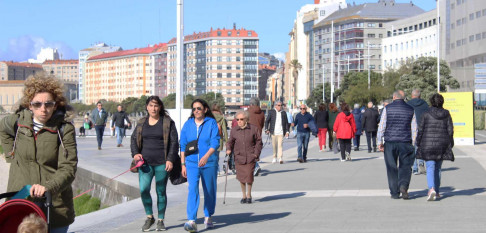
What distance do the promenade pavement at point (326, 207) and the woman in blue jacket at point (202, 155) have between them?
45 centimetres

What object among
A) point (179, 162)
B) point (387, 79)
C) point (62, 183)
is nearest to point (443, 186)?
point (179, 162)

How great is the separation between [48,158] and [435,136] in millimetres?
8326

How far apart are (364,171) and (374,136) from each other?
9.32 m

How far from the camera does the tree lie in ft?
278

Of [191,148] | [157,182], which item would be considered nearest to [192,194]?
[157,182]

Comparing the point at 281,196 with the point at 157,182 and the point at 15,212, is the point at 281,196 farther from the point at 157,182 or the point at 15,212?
the point at 15,212

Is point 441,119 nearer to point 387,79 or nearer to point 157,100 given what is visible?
point 157,100

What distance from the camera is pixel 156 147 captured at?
967 cm

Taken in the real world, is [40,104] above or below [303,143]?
Result: above

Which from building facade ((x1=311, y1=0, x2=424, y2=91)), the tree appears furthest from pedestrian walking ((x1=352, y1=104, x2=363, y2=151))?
building facade ((x1=311, y1=0, x2=424, y2=91))

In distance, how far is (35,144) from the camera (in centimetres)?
585

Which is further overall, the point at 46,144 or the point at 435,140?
the point at 435,140

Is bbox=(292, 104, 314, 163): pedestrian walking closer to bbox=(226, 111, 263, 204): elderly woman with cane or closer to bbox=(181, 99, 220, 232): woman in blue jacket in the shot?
bbox=(226, 111, 263, 204): elderly woman with cane

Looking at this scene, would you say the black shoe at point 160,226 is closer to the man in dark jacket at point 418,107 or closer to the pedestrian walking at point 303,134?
the man in dark jacket at point 418,107
